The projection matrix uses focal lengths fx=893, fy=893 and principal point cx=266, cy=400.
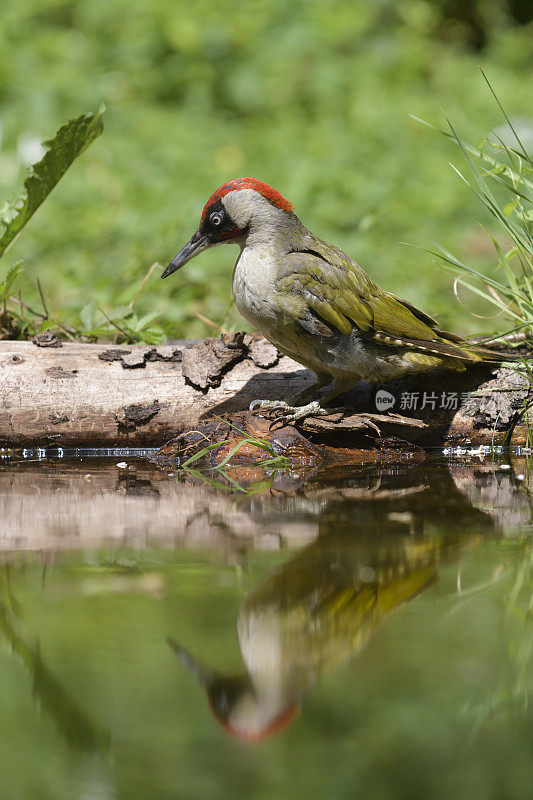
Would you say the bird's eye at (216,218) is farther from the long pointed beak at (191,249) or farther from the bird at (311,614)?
the bird at (311,614)

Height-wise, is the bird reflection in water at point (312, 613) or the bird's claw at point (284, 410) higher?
the bird's claw at point (284, 410)

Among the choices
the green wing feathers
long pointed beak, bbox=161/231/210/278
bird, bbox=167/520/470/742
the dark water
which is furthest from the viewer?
long pointed beak, bbox=161/231/210/278

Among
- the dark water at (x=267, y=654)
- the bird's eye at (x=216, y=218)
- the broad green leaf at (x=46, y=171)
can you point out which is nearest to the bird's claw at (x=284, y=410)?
the bird's eye at (x=216, y=218)

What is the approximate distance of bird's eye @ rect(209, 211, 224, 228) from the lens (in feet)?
14.3

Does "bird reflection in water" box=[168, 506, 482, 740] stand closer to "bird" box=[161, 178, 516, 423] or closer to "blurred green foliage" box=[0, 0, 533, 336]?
"bird" box=[161, 178, 516, 423]

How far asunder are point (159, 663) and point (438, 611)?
2.26 ft

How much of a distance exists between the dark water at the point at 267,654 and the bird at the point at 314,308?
1144 millimetres

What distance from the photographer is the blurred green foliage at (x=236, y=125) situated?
695 centimetres

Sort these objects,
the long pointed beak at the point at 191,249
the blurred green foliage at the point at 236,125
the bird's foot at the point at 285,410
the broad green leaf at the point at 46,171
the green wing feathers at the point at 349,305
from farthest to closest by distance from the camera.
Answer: the blurred green foliage at the point at 236,125 → the broad green leaf at the point at 46,171 → the long pointed beak at the point at 191,249 → the bird's foot at the point at 285,410 → the green wing feathers at the point at 349,305

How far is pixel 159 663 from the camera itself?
187 centimetres

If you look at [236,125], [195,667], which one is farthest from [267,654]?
[236,125]

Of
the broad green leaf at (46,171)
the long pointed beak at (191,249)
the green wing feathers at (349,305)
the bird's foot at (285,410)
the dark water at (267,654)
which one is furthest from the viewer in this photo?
the broad green leaf at (46,171)

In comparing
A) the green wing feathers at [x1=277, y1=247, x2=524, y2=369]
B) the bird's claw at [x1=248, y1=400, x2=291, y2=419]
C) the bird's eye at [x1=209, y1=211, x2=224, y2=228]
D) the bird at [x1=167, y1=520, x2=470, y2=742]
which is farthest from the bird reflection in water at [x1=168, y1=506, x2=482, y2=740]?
the bird's eye at [x1=209, y1=211, x2=224, y2=228]

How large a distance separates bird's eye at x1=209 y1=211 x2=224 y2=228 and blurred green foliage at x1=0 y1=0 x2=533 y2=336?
5.27 ft
